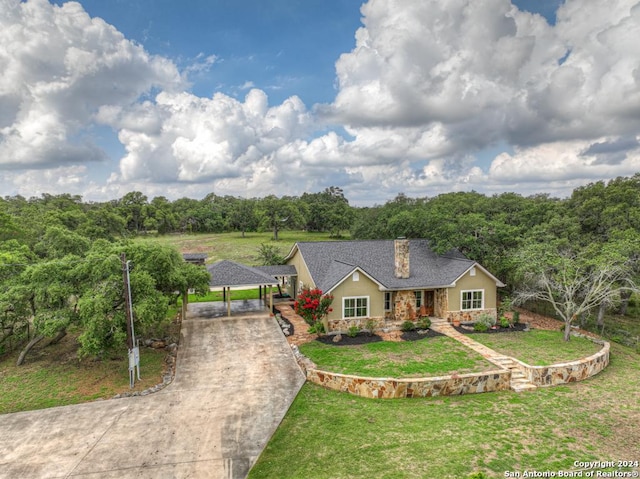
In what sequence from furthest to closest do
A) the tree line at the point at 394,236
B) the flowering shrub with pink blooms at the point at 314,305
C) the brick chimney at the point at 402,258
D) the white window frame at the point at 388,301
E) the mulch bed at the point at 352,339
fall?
the brick chimney at the point at 402,258, the white window frame at the point at 388,301, the flowering shrub with pink blooms at the point at 314,305, the mulch bed at the point at 352,339, the tree line at the point at 394,236

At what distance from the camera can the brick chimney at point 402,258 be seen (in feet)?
70.2

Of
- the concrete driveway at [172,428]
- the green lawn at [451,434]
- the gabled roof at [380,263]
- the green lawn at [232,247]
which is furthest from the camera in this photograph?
the green lawn at [232,247]

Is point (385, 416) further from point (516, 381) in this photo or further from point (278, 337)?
point (278, 337)

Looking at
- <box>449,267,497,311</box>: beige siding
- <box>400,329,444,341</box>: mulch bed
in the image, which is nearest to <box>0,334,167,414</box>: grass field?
Answer: <box>400,329,444,341</box>: mulch bed

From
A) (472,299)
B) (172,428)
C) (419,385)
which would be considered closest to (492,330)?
(472,299)

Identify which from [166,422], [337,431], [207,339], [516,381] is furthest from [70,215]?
[516,381]

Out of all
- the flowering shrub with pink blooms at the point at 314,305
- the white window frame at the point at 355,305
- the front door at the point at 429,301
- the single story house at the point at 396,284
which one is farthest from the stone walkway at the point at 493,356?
the flowering shrub with pink blooms at the point at 314,305

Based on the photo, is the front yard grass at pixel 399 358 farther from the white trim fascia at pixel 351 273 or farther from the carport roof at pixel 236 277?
the carport roof at pixel 236 277

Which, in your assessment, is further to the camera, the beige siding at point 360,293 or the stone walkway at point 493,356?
the beige siding at point 360,293

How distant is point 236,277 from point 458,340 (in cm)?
1321

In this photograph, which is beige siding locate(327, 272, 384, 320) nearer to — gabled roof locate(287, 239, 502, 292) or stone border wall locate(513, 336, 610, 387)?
gabled roof locate(287, 239, 502, 292)

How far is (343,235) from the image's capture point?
72.3 metres

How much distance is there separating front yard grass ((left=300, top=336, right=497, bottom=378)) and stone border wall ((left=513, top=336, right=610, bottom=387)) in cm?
130

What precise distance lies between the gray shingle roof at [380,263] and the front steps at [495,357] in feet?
8.10
